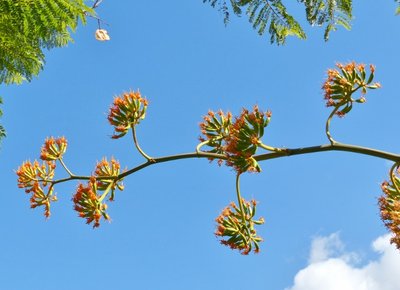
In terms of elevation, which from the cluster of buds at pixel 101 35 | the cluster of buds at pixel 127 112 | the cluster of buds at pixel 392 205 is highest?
the cluster of buds at pixel 101 35

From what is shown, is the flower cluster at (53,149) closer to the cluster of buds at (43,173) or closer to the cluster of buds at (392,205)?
the cluster of buds at (43,173)

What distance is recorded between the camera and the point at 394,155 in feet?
5.65

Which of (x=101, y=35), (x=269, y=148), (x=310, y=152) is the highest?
(x=101, y=35)

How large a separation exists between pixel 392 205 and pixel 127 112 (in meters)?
1.28

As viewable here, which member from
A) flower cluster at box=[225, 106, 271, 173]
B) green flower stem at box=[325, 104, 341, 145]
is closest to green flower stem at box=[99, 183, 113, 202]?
flower cluster at box=[225, 106, 271, 173]

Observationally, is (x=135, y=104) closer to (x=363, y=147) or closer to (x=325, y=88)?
(x=325, y=88)

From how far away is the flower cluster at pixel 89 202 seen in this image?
2344mm

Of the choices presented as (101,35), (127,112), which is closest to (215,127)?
(127,112)

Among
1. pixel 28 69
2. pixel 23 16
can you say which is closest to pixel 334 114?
pixel 23 16

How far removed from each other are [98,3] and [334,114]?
8.65 ft

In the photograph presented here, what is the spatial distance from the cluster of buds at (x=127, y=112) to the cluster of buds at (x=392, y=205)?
3.88 ft

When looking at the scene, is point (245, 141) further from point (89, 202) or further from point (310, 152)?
point (89, 202)

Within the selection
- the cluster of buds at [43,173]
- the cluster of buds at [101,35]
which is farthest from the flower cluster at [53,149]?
the cluster of buds at [101,35]

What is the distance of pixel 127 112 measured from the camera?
2.50 metres
